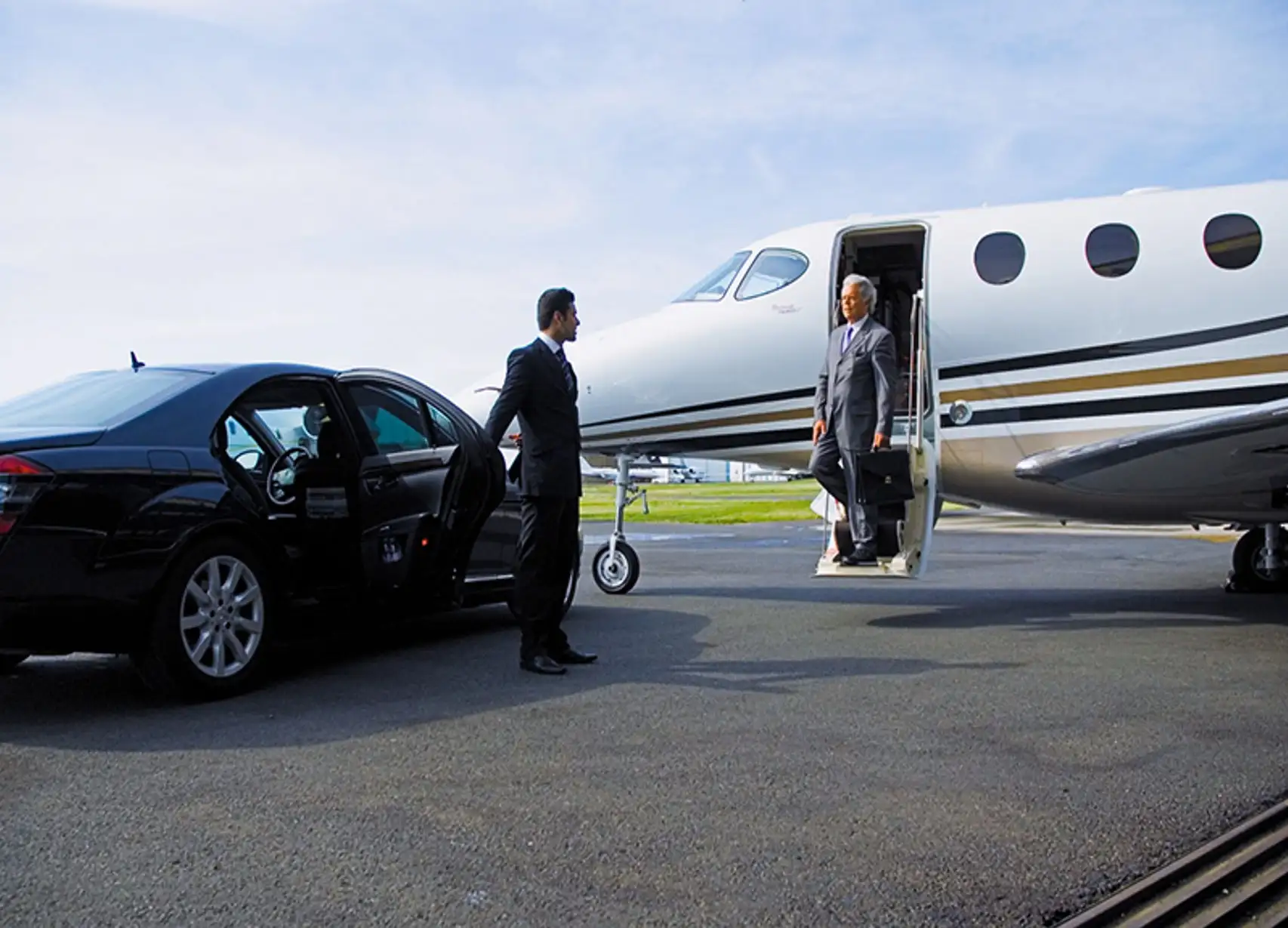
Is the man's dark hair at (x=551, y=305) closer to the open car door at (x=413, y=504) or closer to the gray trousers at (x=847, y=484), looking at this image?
the open car door at (x=413, y=504)

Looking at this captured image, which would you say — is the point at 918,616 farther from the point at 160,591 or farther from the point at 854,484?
the point at 160,591

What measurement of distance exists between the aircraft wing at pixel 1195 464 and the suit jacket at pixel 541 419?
9.92 ft

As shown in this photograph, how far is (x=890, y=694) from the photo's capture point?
5.14 meters

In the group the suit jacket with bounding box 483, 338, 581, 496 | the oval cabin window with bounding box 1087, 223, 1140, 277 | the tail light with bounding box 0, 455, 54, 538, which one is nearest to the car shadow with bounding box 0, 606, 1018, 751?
the tail light with bounding box 0, 455, 54, 538

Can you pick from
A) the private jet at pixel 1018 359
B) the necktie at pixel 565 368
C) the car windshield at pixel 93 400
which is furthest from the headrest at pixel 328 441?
the private jet at pixel 1018 359

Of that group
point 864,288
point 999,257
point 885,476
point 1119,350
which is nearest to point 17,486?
point 885,476

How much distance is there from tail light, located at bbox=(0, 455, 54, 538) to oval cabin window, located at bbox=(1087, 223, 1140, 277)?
6.69 m

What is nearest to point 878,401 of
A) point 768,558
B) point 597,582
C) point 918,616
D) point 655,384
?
point 918,616

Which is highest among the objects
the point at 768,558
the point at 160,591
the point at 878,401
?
the point at 878,401

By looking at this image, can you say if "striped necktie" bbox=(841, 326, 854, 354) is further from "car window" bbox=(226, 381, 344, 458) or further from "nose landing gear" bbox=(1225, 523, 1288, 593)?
"nose landing gear" bbox=(1225, 523, 1288, 593)

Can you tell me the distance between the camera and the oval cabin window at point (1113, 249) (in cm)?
794

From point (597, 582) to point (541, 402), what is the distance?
3.57m

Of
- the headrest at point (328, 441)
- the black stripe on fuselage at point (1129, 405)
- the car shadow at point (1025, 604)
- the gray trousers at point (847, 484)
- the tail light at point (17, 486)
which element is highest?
the black stripe on fuselage at point (1129, 405)

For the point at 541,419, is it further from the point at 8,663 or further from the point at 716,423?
the point at 716,423
